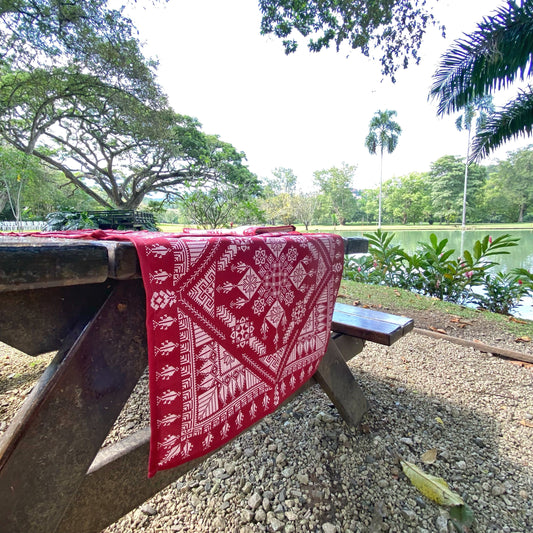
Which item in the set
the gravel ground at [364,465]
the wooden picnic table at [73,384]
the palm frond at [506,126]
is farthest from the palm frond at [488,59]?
the wooden picnic table at [73,384]

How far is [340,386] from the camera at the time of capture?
4.31ft

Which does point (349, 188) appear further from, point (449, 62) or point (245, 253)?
point (245, 253)

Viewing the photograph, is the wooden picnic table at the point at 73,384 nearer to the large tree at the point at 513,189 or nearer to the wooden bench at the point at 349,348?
the wooden bench at the point at 349,348

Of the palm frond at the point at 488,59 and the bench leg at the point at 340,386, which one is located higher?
the palm frond at the point at 488,59

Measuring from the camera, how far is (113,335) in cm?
60

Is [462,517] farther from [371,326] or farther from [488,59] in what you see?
[488,59]

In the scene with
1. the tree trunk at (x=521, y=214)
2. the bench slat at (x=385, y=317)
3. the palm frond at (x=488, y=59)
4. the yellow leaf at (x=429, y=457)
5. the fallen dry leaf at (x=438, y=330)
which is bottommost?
the tree trunk at (x=521, y=214)

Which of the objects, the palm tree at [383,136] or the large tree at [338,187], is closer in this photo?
the palm tree at [383,136]

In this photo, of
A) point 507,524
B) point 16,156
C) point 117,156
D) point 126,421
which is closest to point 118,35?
point 16,156

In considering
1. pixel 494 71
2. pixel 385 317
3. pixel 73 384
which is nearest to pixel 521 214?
pixel 494 71

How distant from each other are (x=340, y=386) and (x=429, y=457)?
0.45 meters

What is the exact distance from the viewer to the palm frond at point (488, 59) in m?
3.96

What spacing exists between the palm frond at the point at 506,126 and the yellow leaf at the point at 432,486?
6134mm

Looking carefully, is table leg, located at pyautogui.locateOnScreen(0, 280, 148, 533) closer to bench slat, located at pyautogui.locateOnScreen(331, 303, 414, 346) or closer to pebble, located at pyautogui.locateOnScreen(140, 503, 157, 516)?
pebble, located at pyautogui.locateOnScreen(140, 503, 157, 516)
